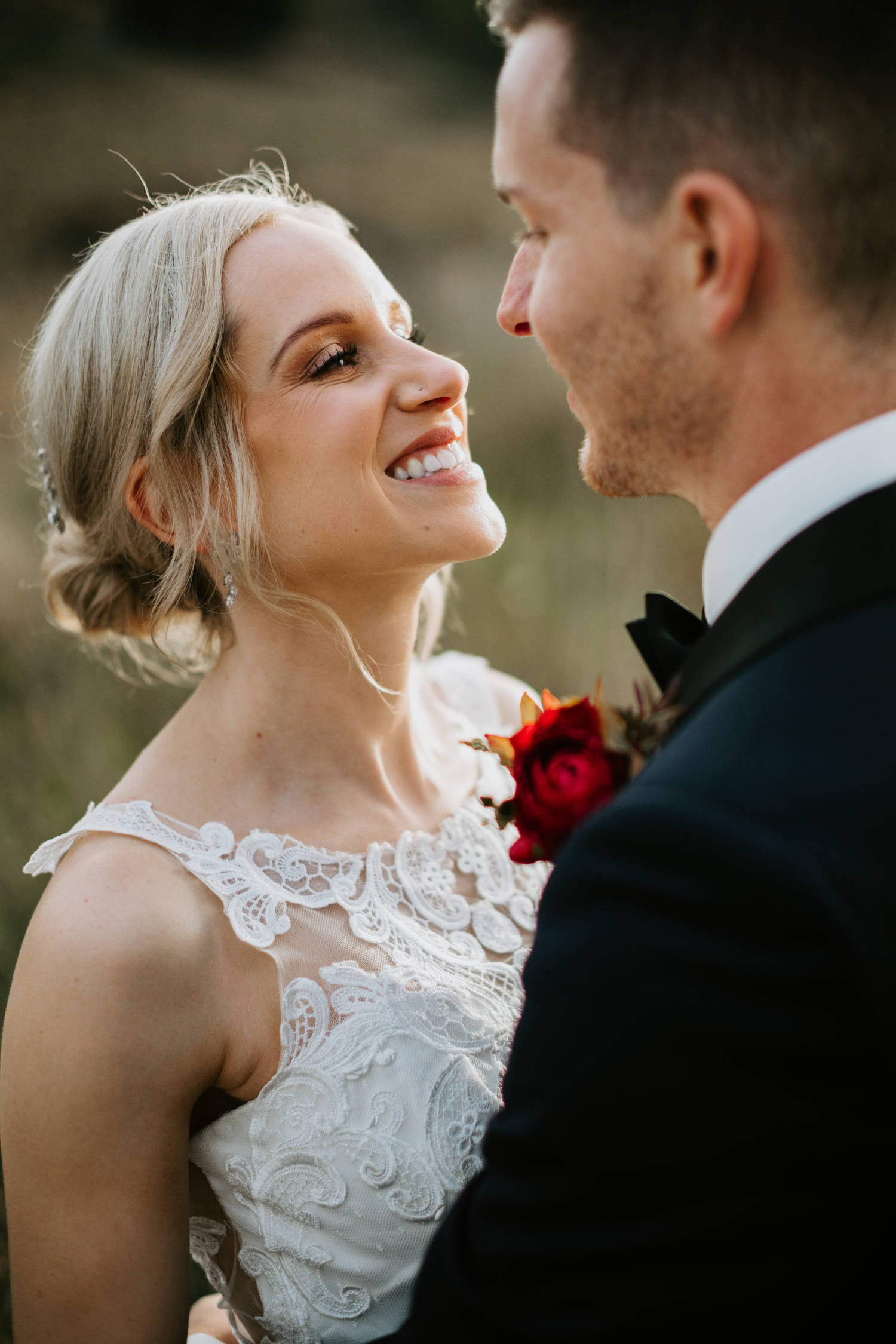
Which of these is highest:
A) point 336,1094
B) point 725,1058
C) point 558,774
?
point 558,774

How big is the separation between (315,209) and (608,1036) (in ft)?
7.18

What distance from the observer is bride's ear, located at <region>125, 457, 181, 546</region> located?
2365 millimetres

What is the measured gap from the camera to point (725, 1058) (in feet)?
3.52

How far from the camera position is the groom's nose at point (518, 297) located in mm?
1612

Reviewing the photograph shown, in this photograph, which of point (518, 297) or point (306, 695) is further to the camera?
point (306, 695)

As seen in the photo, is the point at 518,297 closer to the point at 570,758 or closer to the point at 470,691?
the point at 570,758

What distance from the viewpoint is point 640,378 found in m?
1.38

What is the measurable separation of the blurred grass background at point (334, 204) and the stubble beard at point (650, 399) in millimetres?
3407

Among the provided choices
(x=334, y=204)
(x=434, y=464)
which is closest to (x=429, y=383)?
(x=434, y=464)

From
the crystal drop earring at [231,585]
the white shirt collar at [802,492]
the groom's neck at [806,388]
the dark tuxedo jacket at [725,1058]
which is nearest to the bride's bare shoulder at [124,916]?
the crystal drop earring at [231,585]

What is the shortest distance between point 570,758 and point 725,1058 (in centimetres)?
53

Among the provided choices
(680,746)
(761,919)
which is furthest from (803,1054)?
(680,746)

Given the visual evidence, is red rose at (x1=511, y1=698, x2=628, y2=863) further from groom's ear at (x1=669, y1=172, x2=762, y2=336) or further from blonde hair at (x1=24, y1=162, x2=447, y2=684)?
blonde hair at (x1=24, y1=162, x2=447, y2=684)

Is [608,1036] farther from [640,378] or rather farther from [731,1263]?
[640,378]
